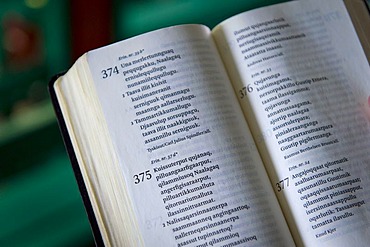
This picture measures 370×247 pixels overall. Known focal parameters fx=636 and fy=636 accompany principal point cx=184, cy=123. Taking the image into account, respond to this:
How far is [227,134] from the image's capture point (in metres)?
0.63

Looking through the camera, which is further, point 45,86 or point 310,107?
point 45,86

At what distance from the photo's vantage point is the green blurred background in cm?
93

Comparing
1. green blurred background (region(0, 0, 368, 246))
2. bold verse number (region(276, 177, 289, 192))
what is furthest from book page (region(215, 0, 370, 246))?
green blurred background (region(0, 0, 368, 246))

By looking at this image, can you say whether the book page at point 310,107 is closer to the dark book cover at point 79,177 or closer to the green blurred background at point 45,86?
the dark book cover at point 79,177

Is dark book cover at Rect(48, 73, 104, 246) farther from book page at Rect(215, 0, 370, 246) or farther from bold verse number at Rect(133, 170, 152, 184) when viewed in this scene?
book page at Rect(215, 0, 370, 246)

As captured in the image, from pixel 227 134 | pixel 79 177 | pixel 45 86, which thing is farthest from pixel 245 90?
pixel 45 86

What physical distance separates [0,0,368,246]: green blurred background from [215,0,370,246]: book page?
382mm

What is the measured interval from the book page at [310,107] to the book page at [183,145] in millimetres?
20

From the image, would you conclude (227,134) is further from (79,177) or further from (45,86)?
(45,86)

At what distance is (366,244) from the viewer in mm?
604

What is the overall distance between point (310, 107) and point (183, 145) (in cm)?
14

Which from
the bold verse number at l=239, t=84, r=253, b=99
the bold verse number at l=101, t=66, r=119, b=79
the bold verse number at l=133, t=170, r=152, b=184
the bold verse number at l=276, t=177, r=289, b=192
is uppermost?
the bold verse number at l=101, t=66, r=119, b=79

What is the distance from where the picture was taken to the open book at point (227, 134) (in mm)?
604

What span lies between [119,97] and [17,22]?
460mm
